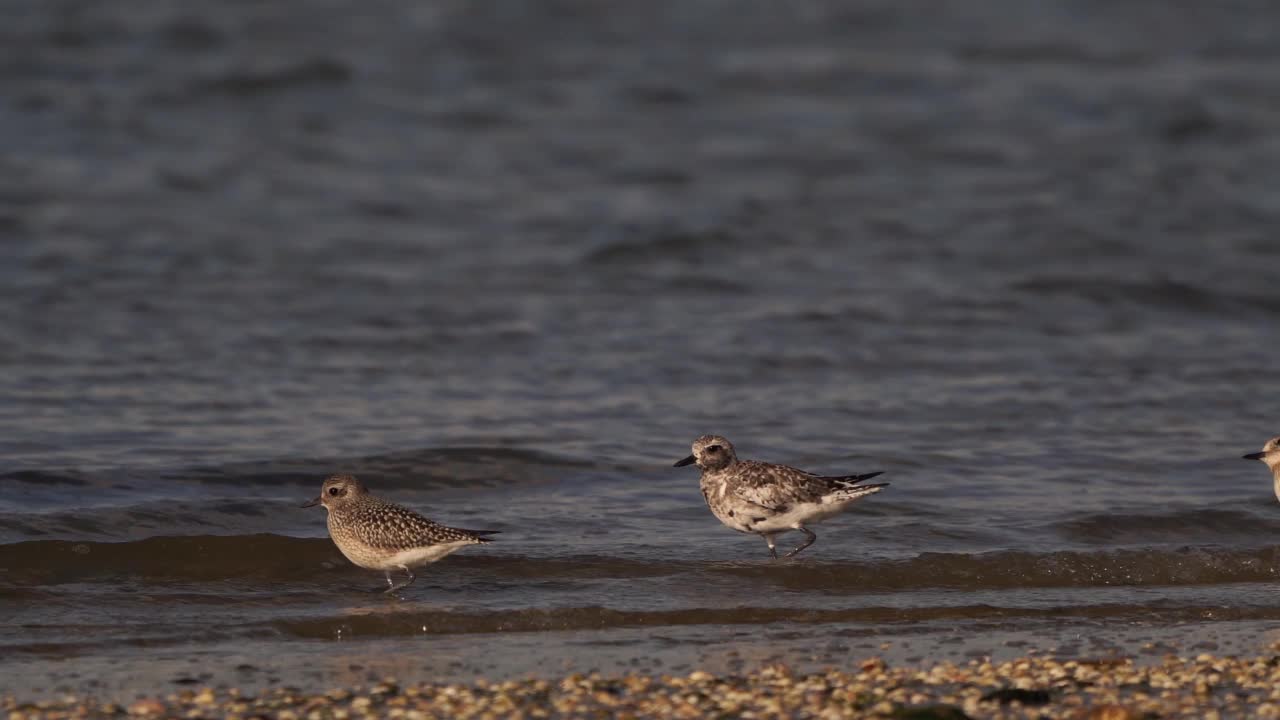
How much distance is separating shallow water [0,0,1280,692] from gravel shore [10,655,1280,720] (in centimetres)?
49

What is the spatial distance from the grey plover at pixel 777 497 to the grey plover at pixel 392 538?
157 cm

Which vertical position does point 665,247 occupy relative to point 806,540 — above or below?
above

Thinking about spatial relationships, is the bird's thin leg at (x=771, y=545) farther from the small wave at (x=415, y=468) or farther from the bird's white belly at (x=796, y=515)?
the small wave at (x=415, y=468)

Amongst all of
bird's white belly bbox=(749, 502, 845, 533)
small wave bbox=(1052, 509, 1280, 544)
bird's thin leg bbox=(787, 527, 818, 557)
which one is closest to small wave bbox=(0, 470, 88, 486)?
bird's white belly bbox=(749, 502, 845, 533)

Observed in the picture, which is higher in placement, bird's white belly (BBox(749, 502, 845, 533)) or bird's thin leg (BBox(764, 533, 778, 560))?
bird's white belly (BBox(749, 502, 845, 533))

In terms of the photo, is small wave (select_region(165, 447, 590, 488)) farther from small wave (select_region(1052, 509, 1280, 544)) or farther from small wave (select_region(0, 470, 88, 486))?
small wave (select_region(1052, 509, 1280, 544))

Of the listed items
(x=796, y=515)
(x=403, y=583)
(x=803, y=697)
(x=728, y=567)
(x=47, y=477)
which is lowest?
(x=803, y=697)

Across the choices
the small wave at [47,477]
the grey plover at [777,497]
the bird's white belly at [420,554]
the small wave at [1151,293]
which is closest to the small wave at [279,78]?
the small wave at [1151,293]

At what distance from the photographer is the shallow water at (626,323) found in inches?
390

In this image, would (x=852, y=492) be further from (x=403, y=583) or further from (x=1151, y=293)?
(x=1151, y=293)

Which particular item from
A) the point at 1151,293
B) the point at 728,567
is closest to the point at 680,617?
the point at 728,567

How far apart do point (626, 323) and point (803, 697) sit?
944 centimetres

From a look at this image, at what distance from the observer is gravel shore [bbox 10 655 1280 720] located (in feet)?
25.0

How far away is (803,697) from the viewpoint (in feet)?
25.8
